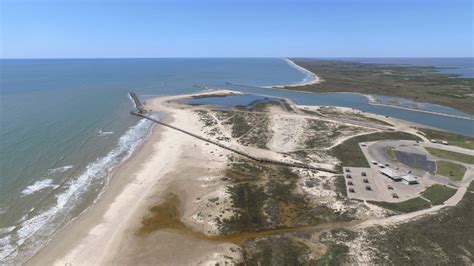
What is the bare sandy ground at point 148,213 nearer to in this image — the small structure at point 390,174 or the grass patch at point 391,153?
the small structure at point 390,174

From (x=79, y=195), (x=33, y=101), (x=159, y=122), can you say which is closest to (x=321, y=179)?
(x=79, y=195)

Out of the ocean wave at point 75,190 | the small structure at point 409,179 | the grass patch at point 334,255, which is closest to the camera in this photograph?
the grass patch at point 334,255

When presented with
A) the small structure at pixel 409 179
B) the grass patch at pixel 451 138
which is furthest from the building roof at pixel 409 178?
the grass patch at pixel 451 138

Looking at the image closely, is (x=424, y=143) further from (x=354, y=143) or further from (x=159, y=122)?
(x=159, y=122)

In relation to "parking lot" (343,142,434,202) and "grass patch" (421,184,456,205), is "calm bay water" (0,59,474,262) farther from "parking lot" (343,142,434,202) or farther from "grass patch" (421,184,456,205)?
"grass patch" (421,184,456,205)

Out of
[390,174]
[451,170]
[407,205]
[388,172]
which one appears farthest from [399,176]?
[451,170]

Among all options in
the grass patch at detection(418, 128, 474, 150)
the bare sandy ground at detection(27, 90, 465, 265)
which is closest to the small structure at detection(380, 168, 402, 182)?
the bare sandy ground at detection(27, 90, 465, 265)
